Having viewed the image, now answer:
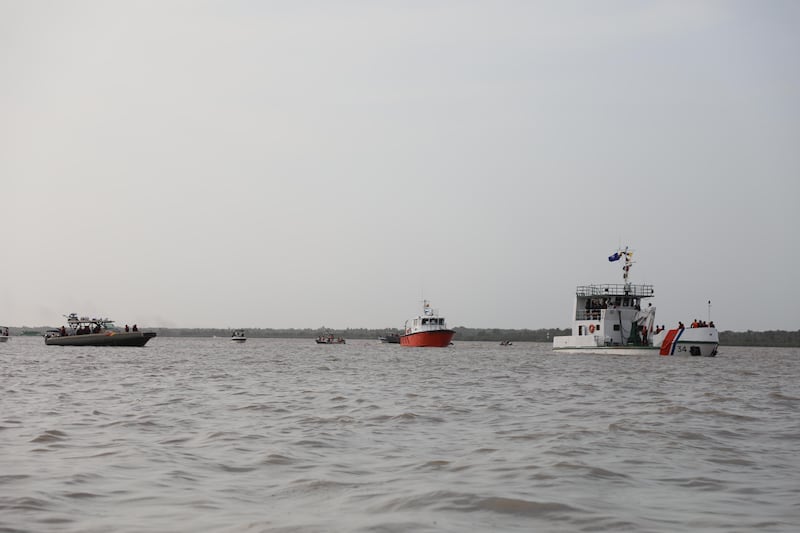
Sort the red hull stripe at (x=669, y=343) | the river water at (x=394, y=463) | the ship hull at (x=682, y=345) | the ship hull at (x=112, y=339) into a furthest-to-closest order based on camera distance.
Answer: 1. the ship hull at (x=112, y=339)
2. the red hull stripe at (x=669, y=343)
3. the ship hull at (x=682, y=345)
4. the river water at (x=394, y=463)

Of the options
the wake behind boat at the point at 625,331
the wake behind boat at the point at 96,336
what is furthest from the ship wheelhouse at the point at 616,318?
the wake behind boat at the point at 96,336

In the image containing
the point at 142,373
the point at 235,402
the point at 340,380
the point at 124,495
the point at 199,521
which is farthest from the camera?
the point at 142,373

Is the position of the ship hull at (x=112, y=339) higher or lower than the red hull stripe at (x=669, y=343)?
lower

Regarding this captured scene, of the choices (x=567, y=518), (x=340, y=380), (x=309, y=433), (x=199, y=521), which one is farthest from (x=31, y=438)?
(x=340, y=380)

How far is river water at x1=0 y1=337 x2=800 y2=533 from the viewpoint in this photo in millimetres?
7043

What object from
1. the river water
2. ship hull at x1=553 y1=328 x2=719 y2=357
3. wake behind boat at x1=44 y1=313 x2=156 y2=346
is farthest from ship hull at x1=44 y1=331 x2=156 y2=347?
the river water

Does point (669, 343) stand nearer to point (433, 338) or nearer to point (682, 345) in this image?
point (682, 345)

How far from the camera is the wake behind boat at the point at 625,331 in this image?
57875 millimetres

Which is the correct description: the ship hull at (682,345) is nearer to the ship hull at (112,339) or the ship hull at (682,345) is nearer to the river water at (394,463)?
the river water at (394,463)

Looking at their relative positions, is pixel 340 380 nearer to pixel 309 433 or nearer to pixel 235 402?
pixel 235 402

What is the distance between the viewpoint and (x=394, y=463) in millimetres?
10086

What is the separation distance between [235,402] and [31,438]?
6.86 metres

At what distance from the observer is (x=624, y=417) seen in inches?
Answer: 612

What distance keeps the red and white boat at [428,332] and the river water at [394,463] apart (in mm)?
59917
